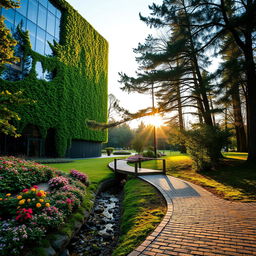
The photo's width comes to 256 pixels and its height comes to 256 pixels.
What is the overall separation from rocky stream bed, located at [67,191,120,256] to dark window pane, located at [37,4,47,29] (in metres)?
23.4

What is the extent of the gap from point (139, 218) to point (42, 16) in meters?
26.1

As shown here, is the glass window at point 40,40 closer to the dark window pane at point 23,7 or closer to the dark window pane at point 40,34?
A: the dark window pane at point 40,34

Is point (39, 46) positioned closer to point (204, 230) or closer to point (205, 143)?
point (205, 143)

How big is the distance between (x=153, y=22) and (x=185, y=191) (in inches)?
428

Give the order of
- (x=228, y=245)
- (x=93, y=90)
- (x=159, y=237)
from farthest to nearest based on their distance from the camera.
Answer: (x=93, y=90)
(x=159, y=237)
(x=228, y=245)

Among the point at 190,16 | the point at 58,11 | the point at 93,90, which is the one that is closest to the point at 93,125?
the point at 190,16

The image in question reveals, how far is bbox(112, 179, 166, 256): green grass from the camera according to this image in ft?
10.8

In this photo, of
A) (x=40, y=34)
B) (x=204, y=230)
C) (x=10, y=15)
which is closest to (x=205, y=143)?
(x=204, y=230)

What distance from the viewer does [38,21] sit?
811 inches

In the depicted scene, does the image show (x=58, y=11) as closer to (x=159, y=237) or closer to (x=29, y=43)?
(x=29, y=43)

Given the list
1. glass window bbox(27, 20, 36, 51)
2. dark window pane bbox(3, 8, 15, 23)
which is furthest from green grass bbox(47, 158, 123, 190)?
dark window pane bbox(3, 8, 15, 23)

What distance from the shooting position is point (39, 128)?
19766mm

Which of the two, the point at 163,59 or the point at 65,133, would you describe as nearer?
the point at 163,59

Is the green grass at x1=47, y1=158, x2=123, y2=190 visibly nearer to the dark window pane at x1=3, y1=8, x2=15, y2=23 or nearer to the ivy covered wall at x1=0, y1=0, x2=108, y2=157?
the ivy covered wall at x1=0, y1=0, x2=108, y2=157
